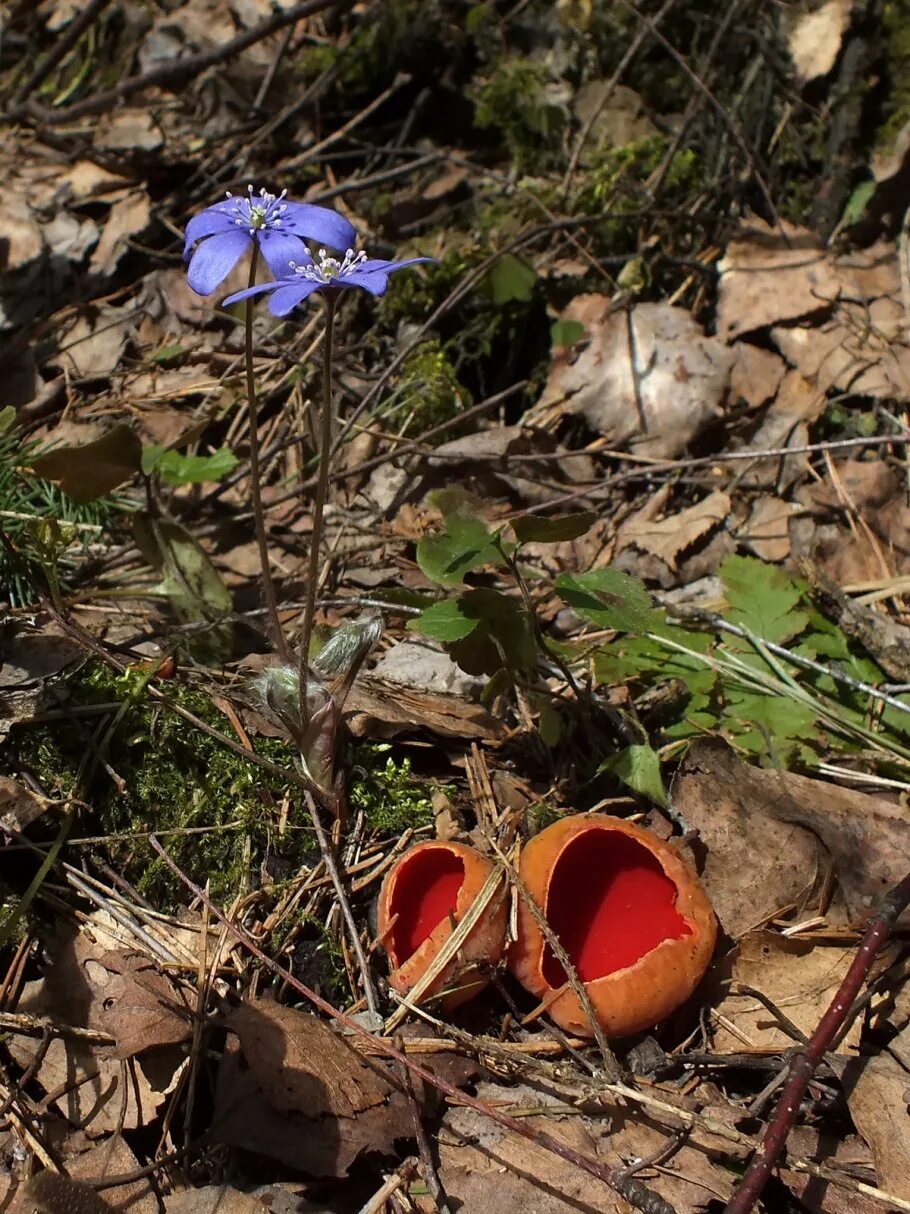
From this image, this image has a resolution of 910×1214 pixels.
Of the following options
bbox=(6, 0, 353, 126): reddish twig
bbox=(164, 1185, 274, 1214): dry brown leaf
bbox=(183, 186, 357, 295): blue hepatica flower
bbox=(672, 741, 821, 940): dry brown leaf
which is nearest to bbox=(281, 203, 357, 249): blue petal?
bbox=(183, 186, 357, 295): blue hepatica flower

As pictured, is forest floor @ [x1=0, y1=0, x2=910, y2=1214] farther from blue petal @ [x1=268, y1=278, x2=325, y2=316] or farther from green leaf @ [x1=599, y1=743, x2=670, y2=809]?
blue petal @ [x1=268, y1=278, x2=325, y2=316]

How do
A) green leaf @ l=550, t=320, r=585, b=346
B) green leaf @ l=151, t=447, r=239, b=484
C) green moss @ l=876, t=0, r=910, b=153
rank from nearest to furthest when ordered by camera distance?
green leaf @ l=151, t=447, r=239, b=484 → green leaf @ l=550, t=320, r=585, b=346 → green moss @ l=876, t=0, r=910, b=153

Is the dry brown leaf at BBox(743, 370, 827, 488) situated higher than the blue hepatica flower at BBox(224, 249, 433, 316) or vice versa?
the blue hepatica flower at BBox(224, 249, 433, 316)

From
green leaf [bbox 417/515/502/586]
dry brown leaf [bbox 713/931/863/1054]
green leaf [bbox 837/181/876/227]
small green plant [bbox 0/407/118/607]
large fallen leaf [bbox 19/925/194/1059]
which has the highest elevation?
green leaf [bbox 837/181/876/227]

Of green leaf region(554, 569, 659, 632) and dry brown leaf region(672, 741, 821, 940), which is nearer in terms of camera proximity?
green leaf region(554, 569, 659, 632)

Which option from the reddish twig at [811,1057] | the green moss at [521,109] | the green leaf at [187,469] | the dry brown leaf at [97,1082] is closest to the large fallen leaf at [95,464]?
the green leaf at [187,469]

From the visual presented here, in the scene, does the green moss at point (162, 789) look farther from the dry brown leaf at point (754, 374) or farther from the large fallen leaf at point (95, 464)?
the dry brown leaf at point (754, 374)

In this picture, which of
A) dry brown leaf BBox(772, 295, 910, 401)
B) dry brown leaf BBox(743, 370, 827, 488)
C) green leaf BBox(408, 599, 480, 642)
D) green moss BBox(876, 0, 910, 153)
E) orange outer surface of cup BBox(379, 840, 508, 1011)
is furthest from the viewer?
green moss BBox(876, 0, 910, 153)
